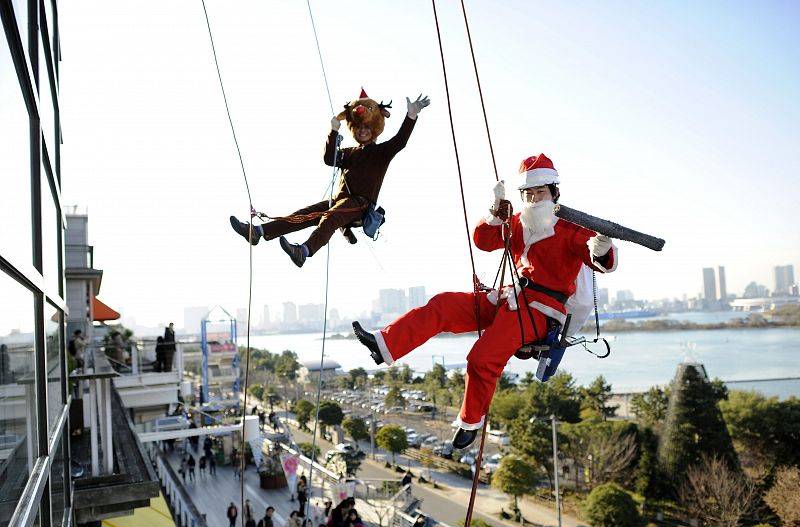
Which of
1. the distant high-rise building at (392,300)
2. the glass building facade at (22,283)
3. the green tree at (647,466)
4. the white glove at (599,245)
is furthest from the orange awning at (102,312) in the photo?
the green tree at (647,466)

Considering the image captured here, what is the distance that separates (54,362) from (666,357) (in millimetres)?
86995

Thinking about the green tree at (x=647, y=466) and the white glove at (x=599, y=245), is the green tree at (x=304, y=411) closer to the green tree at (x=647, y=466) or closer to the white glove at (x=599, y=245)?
the green tree at (x=647, y=466)

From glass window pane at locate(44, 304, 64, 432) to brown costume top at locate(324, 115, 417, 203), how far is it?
1.98 m

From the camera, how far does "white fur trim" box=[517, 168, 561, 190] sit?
9.04 feet

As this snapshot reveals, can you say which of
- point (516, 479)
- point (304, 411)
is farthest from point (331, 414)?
point (516, 479)

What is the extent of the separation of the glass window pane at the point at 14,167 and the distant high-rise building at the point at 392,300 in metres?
2.26

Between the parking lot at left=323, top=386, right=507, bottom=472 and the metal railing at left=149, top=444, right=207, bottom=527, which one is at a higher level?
the metal railing at left=149, top=444, right=207, bottom=527

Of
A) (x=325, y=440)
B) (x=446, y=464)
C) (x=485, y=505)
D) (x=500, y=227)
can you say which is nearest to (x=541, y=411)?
(x=446, y=464)

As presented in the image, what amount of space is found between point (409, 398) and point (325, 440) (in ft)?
40.3

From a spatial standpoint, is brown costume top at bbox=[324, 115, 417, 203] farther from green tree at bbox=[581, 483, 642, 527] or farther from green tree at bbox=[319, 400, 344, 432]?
green tree at bbox=[319, 400, 344, 432]

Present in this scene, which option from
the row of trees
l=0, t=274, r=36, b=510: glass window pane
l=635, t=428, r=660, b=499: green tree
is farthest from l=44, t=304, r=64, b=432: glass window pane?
l=635, t=428, r=660, b=499: green tree

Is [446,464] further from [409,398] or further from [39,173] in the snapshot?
[39,173]

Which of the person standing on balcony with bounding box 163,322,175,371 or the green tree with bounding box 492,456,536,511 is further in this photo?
the green tree with bounding box 492,456,536,511

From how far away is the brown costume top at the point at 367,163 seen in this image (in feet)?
10.6
